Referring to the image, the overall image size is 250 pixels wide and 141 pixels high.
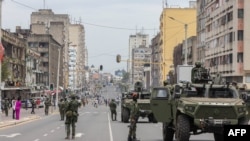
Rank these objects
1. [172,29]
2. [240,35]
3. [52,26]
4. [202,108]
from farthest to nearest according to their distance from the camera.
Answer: [52,26] → [172,29] → [240,35] → [202,108]

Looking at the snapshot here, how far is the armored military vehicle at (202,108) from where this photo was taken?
18.1m

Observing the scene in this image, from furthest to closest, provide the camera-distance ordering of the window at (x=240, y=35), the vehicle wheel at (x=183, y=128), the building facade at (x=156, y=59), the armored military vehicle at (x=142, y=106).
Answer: the building facade at (x=156, y=59) → the window at (x=240, y=35) → the armored military vehicle at (x=142, y=106) → the vehicle wheel at (x=183, y=128)

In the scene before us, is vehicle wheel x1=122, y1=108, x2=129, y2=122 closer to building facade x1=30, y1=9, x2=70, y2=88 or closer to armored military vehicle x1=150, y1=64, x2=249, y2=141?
armored military vehicle x1=150, y1=64, x2=249, y2=141

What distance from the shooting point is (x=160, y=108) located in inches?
837

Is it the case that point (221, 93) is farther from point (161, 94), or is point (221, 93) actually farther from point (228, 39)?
point (228, 39)

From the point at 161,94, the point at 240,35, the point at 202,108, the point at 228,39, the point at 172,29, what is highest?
the point at 172,29

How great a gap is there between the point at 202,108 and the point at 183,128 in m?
0.86

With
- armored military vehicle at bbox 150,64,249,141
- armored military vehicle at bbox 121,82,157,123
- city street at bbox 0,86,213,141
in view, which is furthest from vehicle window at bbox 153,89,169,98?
armored military vehicle at bbox 121,82,157,123

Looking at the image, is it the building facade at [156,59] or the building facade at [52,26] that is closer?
the building facade at [156,59]

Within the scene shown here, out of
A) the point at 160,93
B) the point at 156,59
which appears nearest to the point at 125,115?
the point at 160,93

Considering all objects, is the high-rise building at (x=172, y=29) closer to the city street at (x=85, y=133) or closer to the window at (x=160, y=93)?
the city street at (x=85, y=133)

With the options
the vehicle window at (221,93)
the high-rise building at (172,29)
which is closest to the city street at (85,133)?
the vehicle window at (221,93)

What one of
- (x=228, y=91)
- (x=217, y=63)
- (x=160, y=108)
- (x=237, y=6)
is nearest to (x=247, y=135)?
(x=228, y=91)

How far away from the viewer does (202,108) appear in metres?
18.1
